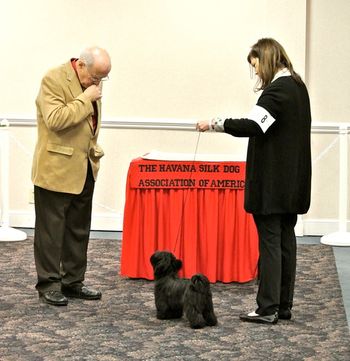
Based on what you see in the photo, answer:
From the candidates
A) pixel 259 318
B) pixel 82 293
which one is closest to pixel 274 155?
pixel 259 318

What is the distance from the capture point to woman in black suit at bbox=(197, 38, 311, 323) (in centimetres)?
468

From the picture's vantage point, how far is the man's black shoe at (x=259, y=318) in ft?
16.1

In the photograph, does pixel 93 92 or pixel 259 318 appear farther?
pixel 93 92

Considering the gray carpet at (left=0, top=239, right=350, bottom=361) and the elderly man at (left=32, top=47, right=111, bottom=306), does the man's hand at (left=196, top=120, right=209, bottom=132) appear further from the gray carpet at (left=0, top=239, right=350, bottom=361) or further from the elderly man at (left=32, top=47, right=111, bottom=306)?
the gray carpet at (left=0, top=239, right=350, bottom=361)

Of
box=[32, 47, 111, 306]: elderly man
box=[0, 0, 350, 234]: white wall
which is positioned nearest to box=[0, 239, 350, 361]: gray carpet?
box=[32, 47, 111, 306]: elderly man

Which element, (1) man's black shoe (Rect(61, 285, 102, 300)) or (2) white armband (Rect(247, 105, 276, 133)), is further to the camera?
(1) man's black shoe (Rect(61, 285, 102, 300))

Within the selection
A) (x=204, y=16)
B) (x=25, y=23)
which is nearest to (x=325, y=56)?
(x=204, y=16)

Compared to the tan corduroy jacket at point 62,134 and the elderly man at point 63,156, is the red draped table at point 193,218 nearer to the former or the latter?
the elderly man at point 63,156

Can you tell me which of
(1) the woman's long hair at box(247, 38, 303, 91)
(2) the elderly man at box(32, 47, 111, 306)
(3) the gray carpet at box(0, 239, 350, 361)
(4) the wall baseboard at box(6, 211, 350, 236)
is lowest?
(3) the gray carpet at box(0, 239, 350, 361)

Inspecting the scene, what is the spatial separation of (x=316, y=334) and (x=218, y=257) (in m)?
1.64

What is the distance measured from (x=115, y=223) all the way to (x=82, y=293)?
130 inches

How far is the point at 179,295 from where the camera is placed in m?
4.95

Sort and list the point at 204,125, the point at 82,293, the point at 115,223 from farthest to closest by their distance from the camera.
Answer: the point at 115,223
the point at 82,293
the point at 204,125

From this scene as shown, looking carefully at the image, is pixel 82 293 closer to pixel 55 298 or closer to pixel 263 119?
pixel 55 298
